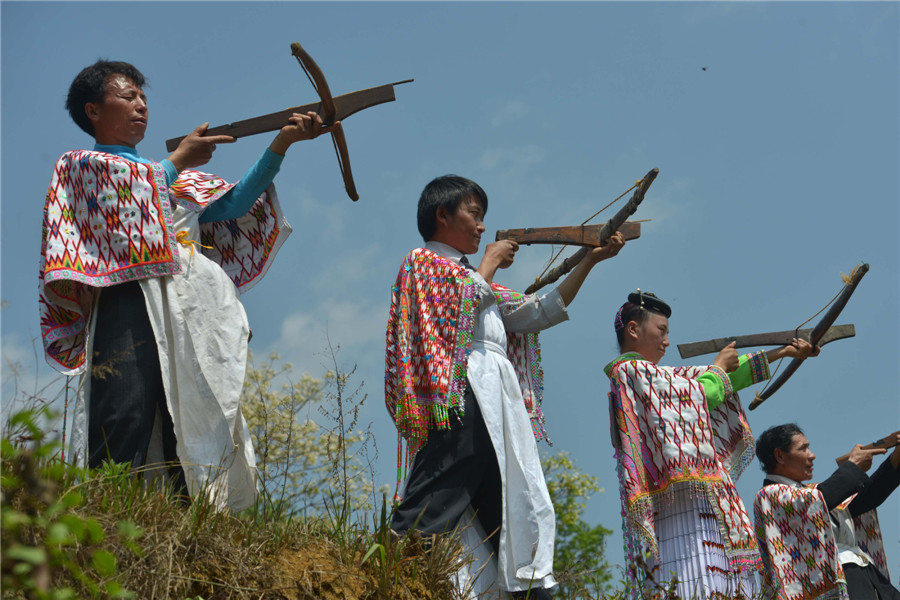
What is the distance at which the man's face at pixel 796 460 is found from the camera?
6250 mm

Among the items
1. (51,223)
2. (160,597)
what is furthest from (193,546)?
(51,223)

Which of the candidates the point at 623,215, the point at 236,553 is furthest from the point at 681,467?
the point at 236,553

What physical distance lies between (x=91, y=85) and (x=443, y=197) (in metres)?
1.70

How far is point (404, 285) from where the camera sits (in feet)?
14.6

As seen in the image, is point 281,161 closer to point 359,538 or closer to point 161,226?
point 161,226

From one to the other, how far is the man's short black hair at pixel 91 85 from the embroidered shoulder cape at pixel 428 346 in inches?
60.7

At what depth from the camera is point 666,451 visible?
489 cm

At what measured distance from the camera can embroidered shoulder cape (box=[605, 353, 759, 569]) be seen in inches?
187

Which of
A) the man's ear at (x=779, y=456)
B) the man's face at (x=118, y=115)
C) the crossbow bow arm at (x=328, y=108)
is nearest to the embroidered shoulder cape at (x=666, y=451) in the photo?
the man's ear at (x=779, y=456)

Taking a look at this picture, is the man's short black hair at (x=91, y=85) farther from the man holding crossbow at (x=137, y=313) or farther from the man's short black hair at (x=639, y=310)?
the man's short black hair at (x=639, y=310)

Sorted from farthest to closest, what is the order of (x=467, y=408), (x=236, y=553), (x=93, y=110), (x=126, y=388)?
(x=93, y=110) → (x=467, y=408) → (x=126, y=388) → (x=236, y=553)

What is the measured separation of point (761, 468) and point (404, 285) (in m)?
3.31

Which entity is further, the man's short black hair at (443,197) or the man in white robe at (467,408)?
the man's short black hair at (443,197)

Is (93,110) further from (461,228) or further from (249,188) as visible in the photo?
(461,228)
